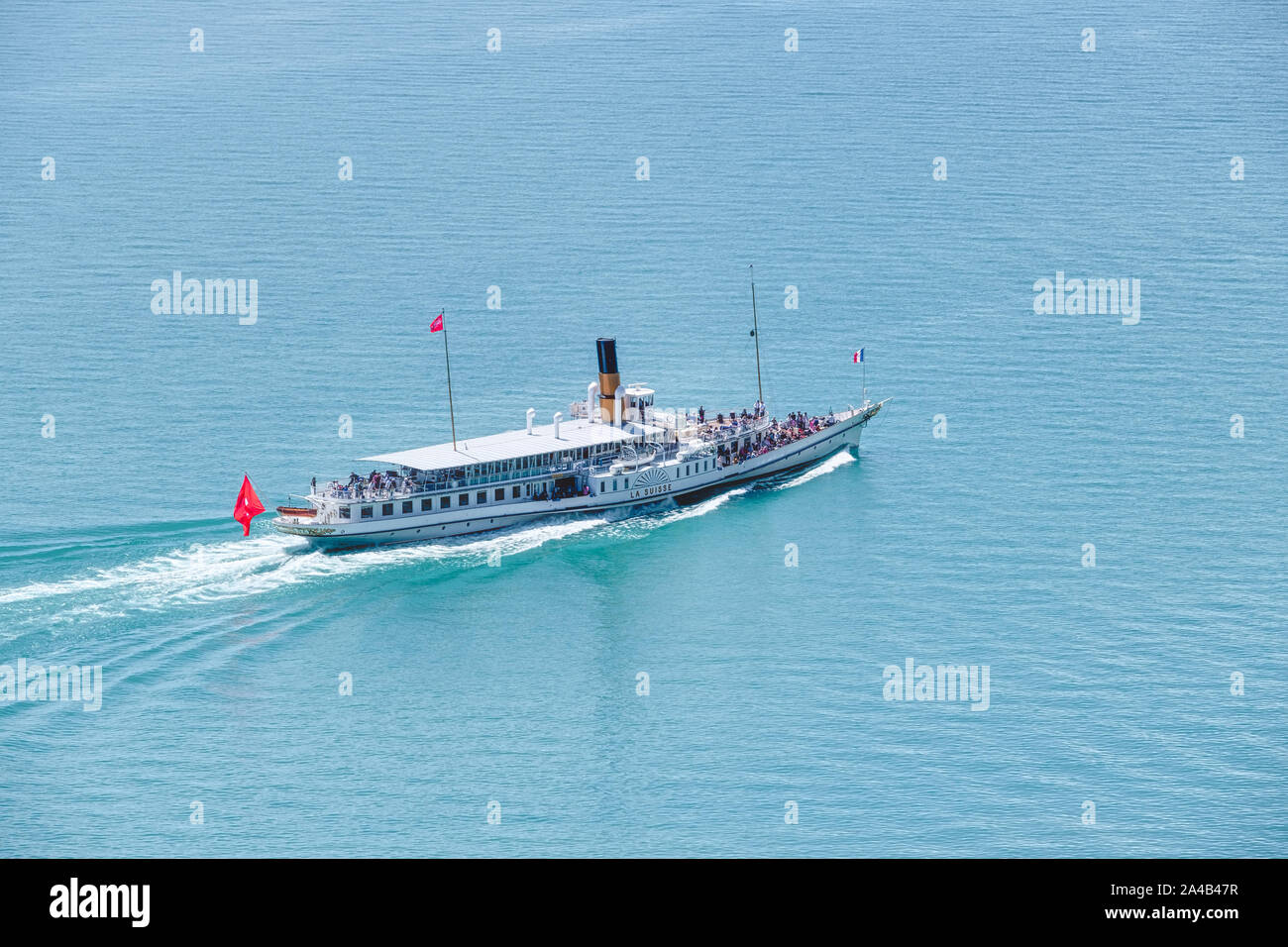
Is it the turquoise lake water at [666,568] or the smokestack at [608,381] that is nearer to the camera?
the turquoise lake water at [666,568]

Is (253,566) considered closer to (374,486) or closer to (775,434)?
(374,486)

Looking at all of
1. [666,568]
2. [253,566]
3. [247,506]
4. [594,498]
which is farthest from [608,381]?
[253,566]

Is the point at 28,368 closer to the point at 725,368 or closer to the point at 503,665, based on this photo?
the point at 725,368

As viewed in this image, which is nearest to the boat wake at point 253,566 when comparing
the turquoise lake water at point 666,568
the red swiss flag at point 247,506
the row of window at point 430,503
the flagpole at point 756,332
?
the turquoise lake water at point 666,568

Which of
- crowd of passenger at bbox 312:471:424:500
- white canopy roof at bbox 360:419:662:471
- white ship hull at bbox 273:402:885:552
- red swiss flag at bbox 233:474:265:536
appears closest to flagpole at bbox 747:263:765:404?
white ship hull at bbox 273:402:885:552

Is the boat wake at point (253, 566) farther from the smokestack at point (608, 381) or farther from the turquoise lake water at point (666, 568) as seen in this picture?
the smokestack at point (608, 381)

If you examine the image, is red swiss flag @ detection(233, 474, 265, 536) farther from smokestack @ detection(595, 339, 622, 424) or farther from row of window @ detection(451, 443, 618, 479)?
smokestack @ detection(595, 339, 622, 424)
